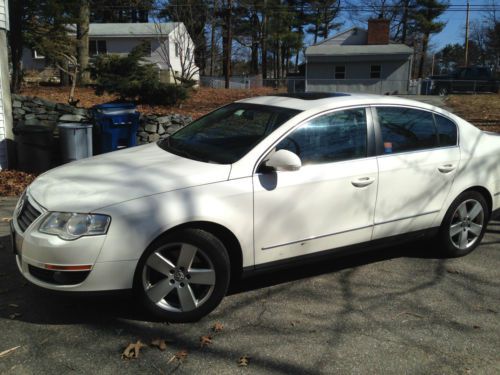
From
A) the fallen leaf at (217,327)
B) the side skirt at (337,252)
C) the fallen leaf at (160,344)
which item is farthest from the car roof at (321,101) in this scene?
the fallen leaf at (160,344)

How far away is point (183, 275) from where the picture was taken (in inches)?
137

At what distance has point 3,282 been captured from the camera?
14.0ft

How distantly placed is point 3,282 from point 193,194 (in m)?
2.07

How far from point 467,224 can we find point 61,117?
7.21 metres

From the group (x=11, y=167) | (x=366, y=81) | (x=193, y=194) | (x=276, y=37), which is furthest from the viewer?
(x=276, y=37)

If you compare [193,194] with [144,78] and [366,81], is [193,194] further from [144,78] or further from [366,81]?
[366,81]

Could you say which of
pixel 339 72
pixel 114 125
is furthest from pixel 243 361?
pixel 339 72

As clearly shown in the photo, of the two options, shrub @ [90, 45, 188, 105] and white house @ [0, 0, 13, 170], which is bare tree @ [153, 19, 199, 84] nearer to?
shrub @ [90, 45, 188, 105]

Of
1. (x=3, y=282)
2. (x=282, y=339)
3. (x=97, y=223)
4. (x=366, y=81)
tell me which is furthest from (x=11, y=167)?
(x=366, y=81)

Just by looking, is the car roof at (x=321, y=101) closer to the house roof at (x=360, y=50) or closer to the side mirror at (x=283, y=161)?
the side mirror at (x=283, y=161)

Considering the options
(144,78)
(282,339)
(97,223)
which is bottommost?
(282,339)

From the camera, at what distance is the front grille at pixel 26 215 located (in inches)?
135

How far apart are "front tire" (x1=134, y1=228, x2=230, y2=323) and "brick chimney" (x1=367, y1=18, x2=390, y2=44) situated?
36.7 metres

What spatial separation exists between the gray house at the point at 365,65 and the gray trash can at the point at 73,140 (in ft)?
92.4
